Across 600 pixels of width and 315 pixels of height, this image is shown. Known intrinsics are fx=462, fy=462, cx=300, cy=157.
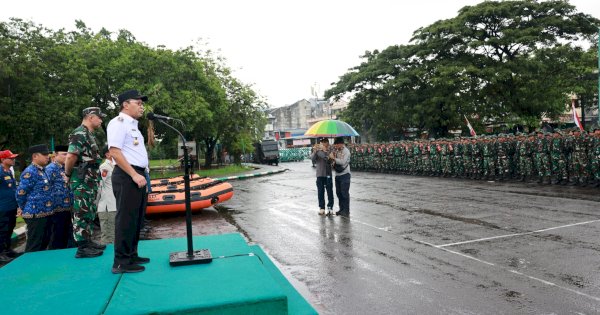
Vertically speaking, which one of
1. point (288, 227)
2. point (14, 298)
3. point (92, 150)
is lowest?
point (288, 227)

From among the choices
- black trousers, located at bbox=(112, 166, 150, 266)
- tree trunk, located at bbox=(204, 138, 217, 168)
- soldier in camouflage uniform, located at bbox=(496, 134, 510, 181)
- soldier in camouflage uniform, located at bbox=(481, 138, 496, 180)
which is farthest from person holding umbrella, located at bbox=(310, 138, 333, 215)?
tree trunk, located at bbox=(204, 138, 217, 168)

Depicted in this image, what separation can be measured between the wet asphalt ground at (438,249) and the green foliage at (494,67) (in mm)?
16617

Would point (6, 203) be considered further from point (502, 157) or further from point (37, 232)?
point (502, 157)

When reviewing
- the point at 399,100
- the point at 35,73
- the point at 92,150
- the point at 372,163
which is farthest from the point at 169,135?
the point at 92,150

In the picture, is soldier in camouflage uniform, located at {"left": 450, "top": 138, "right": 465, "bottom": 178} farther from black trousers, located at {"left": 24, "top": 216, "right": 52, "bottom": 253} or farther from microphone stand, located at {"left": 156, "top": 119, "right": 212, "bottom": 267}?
microphone stand, located at {"left": 156, "top": 119, "right": 212, "bottom": 267}

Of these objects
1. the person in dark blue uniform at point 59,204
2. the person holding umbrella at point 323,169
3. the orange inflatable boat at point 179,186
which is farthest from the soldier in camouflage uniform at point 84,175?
the orange inflatable boat at point 179,186

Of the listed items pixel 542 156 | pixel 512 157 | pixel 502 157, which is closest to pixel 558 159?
pixel 542 156

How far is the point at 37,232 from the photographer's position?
6340 mm

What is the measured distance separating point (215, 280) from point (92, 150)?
7.89ft

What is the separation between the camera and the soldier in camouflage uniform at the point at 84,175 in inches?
194

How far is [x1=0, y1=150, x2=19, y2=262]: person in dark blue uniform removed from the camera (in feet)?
23.0

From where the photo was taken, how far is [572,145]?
1415 cm

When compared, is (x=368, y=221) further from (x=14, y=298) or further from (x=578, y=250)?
(x=14, y=298)

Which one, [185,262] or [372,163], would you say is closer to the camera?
[185,262]
